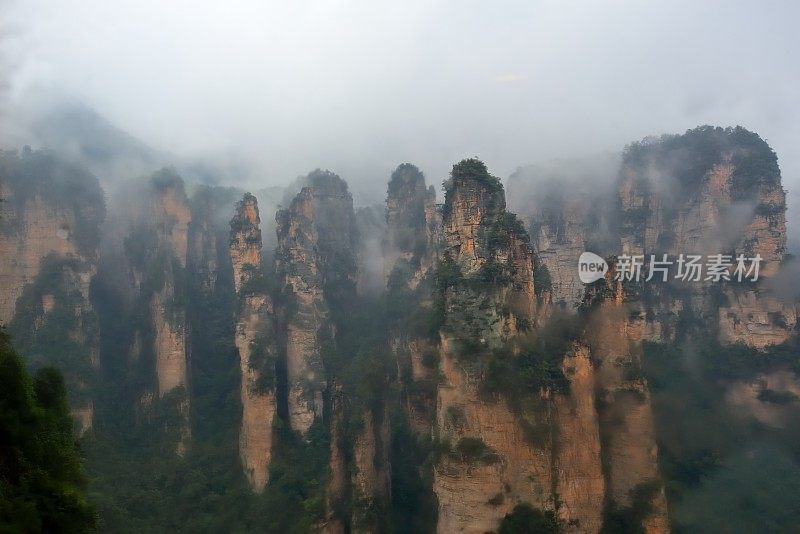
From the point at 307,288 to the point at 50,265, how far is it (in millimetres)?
14919

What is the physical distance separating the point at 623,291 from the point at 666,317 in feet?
70.1

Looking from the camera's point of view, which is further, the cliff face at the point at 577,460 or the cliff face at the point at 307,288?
the cliff face at the point at 307,288

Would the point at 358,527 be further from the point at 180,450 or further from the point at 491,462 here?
the point at 180,450

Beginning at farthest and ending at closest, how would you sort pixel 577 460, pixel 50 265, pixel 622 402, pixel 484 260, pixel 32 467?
pixel 50 265
pixel 484 260
pixel 622 402
pixel 577 460
pixel 32 467

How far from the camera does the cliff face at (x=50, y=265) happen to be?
1134 inches

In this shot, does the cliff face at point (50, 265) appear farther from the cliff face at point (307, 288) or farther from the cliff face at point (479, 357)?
the cliff face at point (479, 357)

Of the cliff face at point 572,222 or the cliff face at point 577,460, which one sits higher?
the cliff face at point 572,222

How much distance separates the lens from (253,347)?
1089 inches

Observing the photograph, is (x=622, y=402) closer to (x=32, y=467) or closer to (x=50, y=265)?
(x=32, y=467)

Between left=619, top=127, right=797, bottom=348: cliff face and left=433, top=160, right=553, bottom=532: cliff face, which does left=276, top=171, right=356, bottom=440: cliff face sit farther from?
left=619, top=127, right=797, bottom=348: cliff face

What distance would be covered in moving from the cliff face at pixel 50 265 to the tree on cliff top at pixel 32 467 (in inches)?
793

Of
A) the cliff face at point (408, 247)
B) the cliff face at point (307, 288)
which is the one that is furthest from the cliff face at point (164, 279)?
the cliff face at point (408, 247)

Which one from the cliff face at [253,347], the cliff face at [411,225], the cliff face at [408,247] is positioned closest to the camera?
the cliff face at [253,347]

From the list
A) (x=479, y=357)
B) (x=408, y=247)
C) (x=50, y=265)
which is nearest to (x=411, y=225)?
(x=408, y=247)
